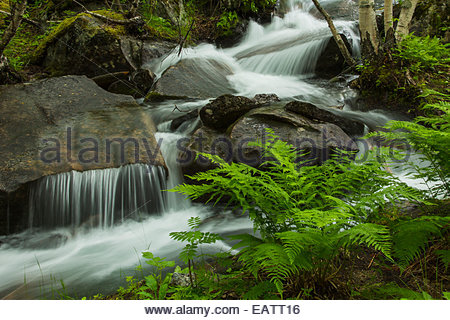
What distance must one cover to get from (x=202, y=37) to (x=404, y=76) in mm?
8007

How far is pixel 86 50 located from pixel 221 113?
5.21 metres

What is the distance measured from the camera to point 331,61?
8781mm

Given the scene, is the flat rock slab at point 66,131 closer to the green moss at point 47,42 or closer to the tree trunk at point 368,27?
the green moss at point 47,42

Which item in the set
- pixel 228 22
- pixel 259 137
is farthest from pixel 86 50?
pixel 259 137

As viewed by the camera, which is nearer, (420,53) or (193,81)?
(420,53)

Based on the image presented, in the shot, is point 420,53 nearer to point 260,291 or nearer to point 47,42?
point 260,291

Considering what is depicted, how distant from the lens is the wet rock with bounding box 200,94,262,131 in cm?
520

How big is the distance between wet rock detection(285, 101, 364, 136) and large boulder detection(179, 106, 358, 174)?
128 millimetres

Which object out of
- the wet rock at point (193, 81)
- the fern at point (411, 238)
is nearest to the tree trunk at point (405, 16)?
the wet rock at point (193, 81)

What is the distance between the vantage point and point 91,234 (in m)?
4.05

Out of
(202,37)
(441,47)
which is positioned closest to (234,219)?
(441,47)

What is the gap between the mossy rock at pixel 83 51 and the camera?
26.6ft

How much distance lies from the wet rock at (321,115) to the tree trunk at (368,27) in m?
3.01
